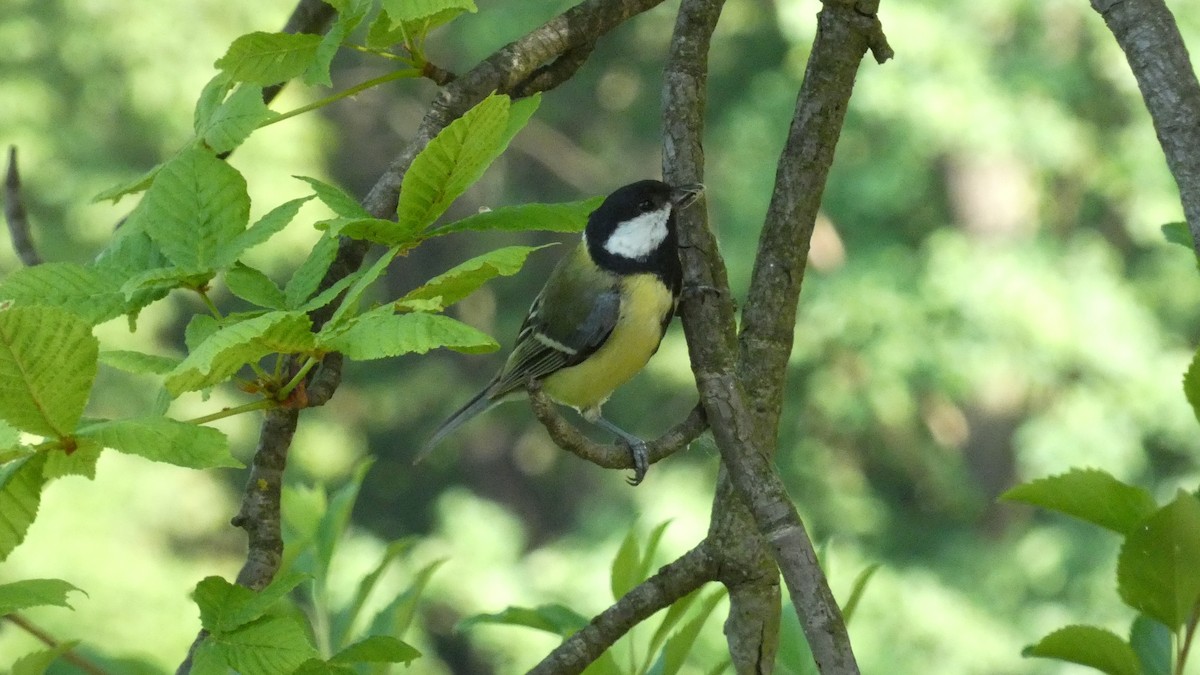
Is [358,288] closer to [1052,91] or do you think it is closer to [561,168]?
[1052,91]

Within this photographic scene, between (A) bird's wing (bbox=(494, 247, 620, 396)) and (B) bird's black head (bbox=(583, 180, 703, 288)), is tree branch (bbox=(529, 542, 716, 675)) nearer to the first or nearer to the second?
(B) bird's black head (bbox=(583, 180, 703, 288))

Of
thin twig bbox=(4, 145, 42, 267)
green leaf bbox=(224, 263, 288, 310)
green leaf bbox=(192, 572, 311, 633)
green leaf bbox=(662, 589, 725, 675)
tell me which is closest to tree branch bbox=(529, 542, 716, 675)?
green leaf bbox=(662, 589, 725, 675)

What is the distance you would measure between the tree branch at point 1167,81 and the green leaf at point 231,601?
26.1 inches

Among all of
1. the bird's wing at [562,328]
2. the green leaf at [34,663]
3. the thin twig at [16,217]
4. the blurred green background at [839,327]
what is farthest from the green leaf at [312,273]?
the blurred green background at [839,327]

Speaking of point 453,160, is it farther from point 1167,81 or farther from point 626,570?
point 626,570

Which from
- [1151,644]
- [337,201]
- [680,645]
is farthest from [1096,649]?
[337,201]

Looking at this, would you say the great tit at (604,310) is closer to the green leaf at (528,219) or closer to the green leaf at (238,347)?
the green leaf at (528,219)

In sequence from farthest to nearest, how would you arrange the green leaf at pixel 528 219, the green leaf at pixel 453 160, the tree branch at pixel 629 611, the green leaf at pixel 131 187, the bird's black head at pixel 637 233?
the bird's black head at pixel 637 233 < the tree branch at pixel 629 611 < the green leaf at pixel 131 187 < the green leaf at pixel 528 219 < the green leaf at pixel 453 160

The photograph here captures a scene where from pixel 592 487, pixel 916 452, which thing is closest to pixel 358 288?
pixel 916 452

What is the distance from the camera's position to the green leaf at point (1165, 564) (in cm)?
86

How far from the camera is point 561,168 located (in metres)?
10.5

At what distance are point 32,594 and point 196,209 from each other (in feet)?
0.91

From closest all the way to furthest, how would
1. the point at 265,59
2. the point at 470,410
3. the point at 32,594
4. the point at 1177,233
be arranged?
the point at 32,594, the point at 265,59, the point at 1177,233, the point at 470,410

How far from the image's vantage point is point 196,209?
3.03 feet
